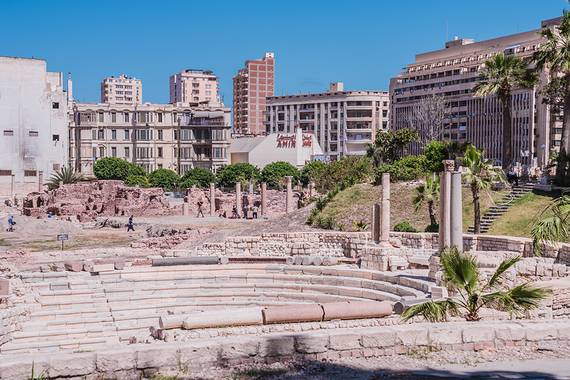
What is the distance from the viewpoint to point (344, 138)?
143000 millimetres

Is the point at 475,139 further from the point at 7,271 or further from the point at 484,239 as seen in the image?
the point at 7,271

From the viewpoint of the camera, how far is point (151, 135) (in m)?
114

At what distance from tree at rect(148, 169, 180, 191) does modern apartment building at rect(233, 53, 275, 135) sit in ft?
A: 302

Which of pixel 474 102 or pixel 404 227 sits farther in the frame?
pixel 474 102

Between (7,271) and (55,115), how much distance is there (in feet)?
230

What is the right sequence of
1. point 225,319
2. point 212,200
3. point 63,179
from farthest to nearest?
point 63,179 → point 212,200 → point 225,319

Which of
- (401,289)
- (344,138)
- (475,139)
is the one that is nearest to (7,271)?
(401,289)

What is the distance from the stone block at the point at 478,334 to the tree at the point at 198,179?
3356 inches

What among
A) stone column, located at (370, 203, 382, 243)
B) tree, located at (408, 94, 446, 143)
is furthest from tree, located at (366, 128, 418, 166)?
tree, located at (408, 94, 446, 143)

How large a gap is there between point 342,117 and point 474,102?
36.4m

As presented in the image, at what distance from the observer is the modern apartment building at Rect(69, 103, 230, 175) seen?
113m

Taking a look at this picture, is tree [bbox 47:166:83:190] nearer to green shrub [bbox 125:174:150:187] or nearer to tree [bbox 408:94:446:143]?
green shrub [bbox 125:174:150:187]

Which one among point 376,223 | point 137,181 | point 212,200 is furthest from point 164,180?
point 376,223

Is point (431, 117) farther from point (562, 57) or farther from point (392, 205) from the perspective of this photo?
point (562, 57)
